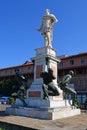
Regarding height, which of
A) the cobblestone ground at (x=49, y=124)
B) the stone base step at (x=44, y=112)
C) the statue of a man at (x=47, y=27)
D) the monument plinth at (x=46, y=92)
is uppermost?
the statue of a man at (x=47, y=27)

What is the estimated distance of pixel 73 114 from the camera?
1449 cm

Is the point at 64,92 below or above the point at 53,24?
below

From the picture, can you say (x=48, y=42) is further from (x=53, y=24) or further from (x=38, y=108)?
(x=38, y=108)

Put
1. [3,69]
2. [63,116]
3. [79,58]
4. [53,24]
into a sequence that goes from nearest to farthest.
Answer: [63,116]
[53,24]
[79,58]
[3,69]

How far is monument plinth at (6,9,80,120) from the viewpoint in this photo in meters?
12.9

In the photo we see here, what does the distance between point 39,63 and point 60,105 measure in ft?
10.9

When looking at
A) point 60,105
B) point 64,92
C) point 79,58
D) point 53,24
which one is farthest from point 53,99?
point 79,58

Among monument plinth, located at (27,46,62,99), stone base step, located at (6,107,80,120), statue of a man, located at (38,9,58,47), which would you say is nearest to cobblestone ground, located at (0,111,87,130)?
stone base step, located at (6,107,80,120)

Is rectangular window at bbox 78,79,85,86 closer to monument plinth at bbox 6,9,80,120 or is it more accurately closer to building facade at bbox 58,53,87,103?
building facade at bbox 58,53,87,103

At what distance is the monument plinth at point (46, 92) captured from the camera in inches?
509

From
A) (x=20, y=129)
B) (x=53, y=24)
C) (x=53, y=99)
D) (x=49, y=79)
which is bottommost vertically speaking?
(x=20, y=129)

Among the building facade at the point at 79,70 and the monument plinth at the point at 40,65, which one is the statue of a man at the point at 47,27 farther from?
the building facade at the point at 79,70

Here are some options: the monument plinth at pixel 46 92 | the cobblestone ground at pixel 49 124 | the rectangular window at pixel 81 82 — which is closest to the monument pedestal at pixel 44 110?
the monument plinth at pixel 46 92

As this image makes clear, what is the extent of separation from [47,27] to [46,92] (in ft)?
19.2
